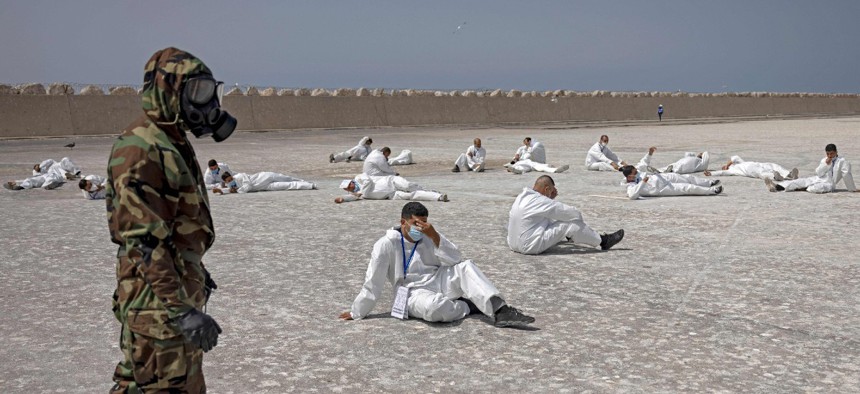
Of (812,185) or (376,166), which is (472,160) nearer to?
(376,166)

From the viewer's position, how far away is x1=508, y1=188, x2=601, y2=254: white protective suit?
28.7 ft

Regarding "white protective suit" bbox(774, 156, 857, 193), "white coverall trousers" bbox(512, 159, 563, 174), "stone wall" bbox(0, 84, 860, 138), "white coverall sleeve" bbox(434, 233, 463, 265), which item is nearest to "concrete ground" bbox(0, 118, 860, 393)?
"white protective suit" bbox(774, 156, 857, 193)

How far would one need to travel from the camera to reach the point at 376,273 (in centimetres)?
614

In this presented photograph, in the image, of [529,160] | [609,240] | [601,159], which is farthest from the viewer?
[529,160]

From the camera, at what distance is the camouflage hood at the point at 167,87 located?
3.00 metres

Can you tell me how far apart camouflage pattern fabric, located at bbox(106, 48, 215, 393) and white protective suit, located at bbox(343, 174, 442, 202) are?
34.1 ft

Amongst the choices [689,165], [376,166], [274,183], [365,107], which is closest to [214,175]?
[274,183]

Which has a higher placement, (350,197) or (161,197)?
(161,197)

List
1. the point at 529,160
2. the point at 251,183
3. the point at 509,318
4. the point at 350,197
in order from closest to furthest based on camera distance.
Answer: the point at 509,318
the point at 350,197
the point at 251,183
the point at 529,160

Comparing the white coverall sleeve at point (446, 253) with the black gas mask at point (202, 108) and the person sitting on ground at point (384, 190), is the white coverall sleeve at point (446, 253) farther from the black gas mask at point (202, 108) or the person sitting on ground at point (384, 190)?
the person sitting on ground at point (384, 190)

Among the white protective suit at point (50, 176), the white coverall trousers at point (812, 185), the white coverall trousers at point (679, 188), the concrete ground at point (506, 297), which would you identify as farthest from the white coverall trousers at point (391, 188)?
the white protective suit at point (50, 176)

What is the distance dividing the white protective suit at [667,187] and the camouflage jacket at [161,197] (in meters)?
11.0

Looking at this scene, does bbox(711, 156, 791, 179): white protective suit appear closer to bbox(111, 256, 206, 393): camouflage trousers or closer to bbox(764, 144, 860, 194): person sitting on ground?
bbox(764, 144, 860, 194): person sitting on ground

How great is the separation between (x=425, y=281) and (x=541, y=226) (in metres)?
2.74
